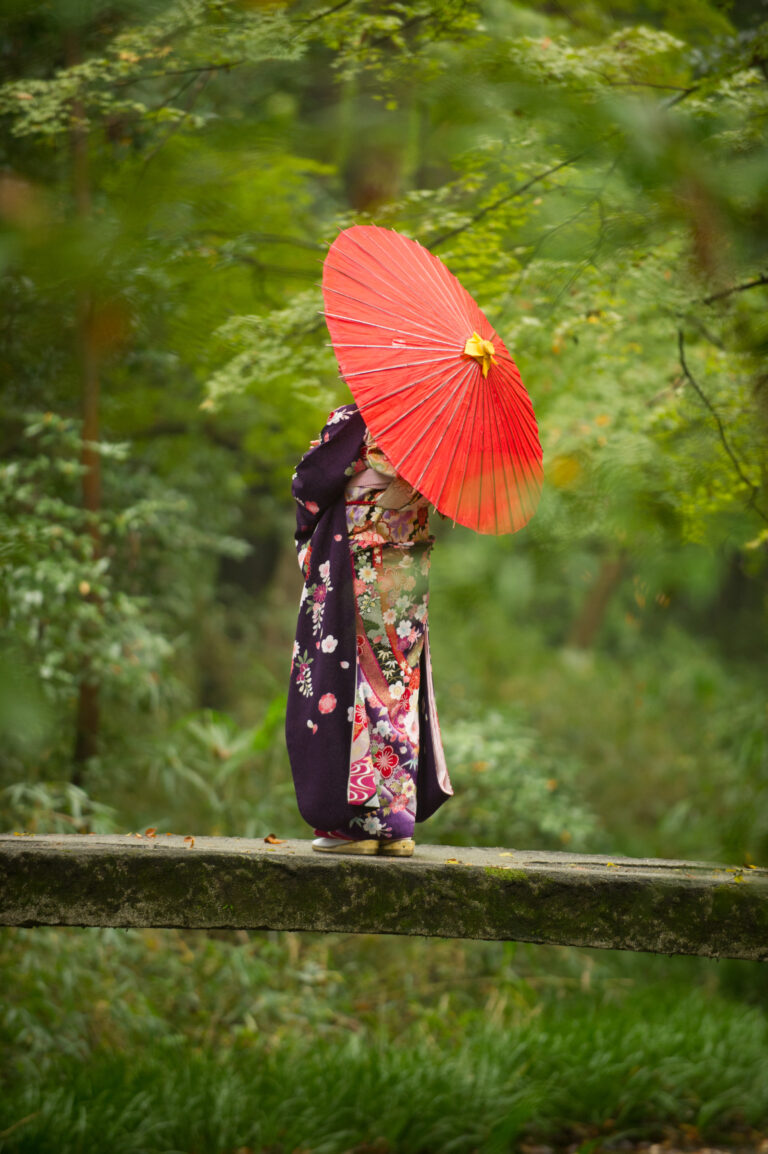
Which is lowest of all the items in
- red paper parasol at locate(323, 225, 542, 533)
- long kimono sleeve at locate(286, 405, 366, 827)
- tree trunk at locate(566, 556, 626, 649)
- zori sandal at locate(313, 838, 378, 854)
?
tree trunk at locate(566, 556, 626, 649)

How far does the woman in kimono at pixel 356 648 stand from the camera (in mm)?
2725

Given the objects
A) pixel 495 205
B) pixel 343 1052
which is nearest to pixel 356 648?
pixel 495 205

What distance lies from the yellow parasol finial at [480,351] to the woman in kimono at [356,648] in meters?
0.38

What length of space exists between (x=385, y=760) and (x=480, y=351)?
1130 mm

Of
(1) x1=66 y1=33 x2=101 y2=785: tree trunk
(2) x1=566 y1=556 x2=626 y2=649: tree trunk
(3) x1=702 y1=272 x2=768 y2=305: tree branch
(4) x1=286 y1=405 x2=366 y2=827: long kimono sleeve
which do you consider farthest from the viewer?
(2) x1=566 y1=556 x2=626 y2=649: tree trunk

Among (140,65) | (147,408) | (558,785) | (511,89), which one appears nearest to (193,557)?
(147,408)

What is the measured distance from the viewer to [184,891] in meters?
2.60

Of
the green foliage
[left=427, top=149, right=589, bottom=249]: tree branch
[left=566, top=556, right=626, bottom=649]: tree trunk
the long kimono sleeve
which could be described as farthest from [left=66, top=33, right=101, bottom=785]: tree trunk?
[left=566, top=556, right=626, bottom=649]: tree trunk

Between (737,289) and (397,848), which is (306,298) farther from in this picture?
(397,848)

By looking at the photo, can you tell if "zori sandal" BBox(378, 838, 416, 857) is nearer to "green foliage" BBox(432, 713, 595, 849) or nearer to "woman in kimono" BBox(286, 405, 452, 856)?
"woman in kimono" BBox(286, 405, 452, 856)

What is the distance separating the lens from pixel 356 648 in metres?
2.75

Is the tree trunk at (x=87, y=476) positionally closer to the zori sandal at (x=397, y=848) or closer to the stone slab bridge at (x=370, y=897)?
the stone slab bridge at (x=370, y=897)

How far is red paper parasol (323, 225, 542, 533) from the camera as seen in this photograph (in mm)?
2457

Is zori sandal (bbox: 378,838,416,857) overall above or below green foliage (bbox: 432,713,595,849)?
above
